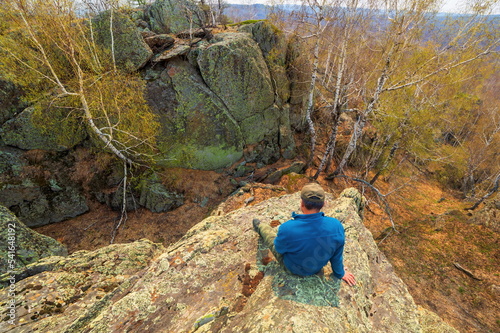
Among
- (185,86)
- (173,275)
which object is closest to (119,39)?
(185,86)

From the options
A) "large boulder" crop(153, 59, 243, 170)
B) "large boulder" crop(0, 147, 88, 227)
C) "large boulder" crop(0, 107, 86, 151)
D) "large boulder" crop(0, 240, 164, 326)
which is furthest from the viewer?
"large boulder" crop(153, 59, 243, 170)

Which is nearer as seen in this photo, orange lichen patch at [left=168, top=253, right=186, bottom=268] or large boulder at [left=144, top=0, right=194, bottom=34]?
orange lichen patch at [left=168, top=253, right=186, bottom=268]

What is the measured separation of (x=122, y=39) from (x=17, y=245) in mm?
11275

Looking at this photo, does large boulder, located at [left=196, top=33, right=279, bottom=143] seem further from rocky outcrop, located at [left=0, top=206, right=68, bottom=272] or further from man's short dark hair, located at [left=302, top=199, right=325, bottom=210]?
man's short dark hair, located at [left=302, top=199, right=325, bottom=210]

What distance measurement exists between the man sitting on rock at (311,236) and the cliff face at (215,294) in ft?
1.66

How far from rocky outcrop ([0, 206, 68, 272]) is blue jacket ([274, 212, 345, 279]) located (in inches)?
253

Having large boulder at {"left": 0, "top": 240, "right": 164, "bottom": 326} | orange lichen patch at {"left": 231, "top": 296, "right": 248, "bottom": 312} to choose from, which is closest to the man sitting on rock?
orange lichen patch at {"left": 231, "top": 296, "right": 248, "bottom": 312}

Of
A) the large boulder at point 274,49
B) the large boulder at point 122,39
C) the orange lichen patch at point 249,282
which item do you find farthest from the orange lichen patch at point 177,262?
the large boulder at point 274,49

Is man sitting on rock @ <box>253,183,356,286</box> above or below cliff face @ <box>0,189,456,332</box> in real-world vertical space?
above

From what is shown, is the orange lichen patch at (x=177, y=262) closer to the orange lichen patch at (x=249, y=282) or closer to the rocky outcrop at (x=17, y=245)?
the orange lichen patch at (x=249, y=282)

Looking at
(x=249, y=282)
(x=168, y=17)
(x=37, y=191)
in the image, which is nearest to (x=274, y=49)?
(x=168, y=17)

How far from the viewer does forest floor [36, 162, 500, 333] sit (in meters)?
8.20

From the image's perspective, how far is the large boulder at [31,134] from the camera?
373 inches

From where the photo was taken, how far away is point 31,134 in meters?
9.83
